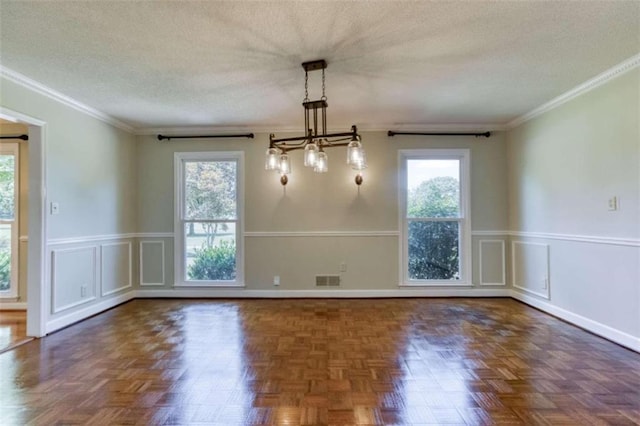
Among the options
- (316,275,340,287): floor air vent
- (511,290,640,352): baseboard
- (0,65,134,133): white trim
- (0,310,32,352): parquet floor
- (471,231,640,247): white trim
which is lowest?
(0,310,32,352): parquet floor

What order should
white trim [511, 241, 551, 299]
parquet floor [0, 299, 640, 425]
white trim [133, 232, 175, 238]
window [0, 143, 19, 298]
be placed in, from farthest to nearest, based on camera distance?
white trim [133, 232, 175, 238] < window [0, 143, 19, 298] < white trim [511, 241, 551, 299] < parquet floor [0, 299, 640, 425]

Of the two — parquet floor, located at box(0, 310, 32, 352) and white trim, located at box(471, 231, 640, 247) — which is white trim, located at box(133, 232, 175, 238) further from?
white trim, located at box(471, 231, 640, 247)

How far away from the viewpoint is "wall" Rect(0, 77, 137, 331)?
10.8 ft

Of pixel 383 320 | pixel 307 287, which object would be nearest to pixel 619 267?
pixel 383 320

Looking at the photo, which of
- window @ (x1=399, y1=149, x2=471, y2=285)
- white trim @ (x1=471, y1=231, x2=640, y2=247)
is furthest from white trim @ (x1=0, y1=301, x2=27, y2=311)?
white trim @ (x1=471, y1=231, x2=640, y2=247)

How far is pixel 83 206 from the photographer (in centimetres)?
377

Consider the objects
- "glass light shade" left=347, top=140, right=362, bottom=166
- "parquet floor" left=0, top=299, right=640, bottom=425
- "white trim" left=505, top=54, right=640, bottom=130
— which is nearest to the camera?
"parquet floor" left=0, top=299, right=640, bottom=425

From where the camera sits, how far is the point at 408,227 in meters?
4.68

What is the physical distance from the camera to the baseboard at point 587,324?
279 cm

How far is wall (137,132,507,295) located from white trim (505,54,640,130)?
0.57m

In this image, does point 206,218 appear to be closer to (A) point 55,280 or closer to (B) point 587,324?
(A) point 55,280

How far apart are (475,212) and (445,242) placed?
0.57 metres

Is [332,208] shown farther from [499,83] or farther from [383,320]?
[499,83]

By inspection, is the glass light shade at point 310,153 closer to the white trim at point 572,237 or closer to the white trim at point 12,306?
the white trim at point 572,237
